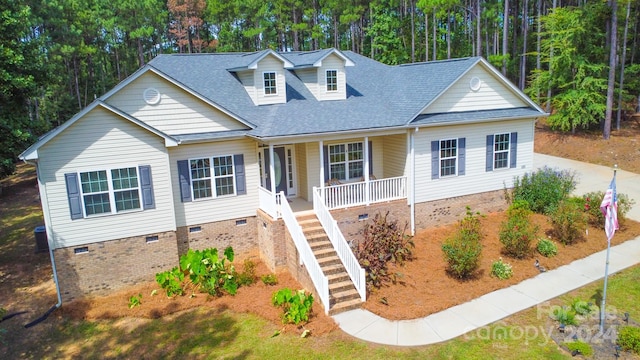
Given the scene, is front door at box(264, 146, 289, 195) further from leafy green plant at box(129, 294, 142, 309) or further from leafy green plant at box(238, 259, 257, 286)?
leafy green plant at box(129, 294, 142, 309)

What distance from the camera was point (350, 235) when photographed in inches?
609

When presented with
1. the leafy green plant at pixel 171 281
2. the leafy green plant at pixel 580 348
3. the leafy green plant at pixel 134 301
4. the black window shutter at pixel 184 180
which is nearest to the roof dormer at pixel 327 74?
the black window shutter at pixel 184 180

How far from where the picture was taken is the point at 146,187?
13523mm

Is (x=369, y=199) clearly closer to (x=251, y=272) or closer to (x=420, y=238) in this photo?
(x=420, y=238)

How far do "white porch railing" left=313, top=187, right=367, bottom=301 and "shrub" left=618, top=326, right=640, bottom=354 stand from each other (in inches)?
240

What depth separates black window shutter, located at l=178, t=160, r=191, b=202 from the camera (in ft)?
47.0

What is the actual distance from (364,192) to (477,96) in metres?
6.35

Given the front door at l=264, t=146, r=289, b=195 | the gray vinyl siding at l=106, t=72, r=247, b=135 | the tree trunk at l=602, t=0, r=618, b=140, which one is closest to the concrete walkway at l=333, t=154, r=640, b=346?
the front door at l=264, t=146, r=289, b=195

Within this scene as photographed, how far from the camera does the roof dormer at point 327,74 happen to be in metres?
17.4

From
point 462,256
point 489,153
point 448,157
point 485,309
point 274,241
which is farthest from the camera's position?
point 489,153

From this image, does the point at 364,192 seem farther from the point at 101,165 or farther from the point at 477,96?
the point at 101,165

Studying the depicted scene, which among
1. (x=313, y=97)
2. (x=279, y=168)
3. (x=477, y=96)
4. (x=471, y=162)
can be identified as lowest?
(x=471, y=162)

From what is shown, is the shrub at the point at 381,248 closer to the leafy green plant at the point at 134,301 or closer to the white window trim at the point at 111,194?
the leafy green plant at the point at 134,301

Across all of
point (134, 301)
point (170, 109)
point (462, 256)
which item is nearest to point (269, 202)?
point (170, 109)
